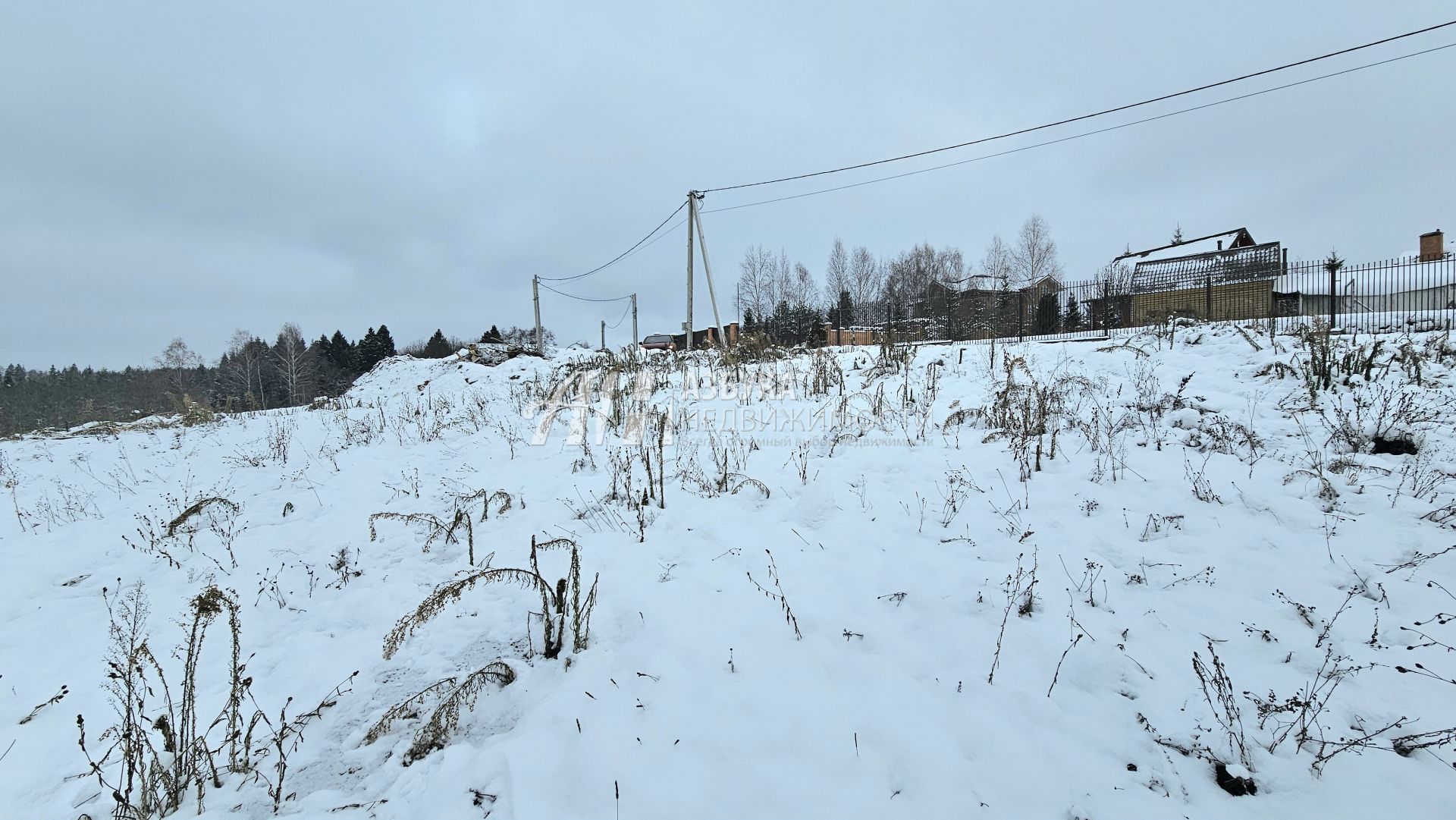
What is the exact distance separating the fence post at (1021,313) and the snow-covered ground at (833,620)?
32.0 feet

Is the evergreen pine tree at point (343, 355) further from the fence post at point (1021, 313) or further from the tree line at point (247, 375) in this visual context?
the fence post at point (1021, 313)

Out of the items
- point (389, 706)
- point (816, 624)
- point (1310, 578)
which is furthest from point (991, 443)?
point (389, 706)

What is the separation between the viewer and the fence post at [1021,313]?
14702mm

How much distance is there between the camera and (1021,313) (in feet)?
48.9

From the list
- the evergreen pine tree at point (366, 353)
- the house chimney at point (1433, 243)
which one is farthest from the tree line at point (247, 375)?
the house chimney at point (1433, 243)

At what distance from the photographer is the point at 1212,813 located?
1.43 metres

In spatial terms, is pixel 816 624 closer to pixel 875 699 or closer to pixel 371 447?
pixel 875 699

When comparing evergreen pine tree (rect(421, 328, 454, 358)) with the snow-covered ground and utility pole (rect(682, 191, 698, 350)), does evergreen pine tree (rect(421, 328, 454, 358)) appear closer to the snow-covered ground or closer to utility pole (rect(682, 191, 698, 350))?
utility pole (rect(682, 191, 698, 350))

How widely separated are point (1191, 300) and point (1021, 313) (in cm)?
1129
